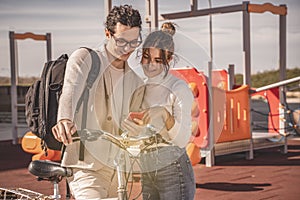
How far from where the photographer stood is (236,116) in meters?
7.36

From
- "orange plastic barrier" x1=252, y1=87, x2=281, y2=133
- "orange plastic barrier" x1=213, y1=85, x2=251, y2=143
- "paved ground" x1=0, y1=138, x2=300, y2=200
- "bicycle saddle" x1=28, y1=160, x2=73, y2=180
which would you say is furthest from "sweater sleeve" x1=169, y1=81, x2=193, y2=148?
"orange plastic barrier" x1=252, y1=87, x2=281, y2=133

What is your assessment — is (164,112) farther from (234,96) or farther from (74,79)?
(234,96)

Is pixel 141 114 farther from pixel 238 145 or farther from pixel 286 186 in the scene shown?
pixel 238 145

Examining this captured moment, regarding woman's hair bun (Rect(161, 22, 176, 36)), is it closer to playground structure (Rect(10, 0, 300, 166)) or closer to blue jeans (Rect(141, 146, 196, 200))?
blue jeans (Rect(141, 146, 196, 200))

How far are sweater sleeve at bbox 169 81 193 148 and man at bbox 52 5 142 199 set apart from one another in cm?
16

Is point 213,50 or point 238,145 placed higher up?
point 213,50

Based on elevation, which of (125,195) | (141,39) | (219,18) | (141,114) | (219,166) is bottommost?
(219,166)

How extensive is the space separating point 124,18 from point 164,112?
36cm

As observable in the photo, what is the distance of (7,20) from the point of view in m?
12.0

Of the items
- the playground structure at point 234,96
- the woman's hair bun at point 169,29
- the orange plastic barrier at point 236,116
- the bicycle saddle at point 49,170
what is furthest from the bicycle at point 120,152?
the orange plastic barrier at point 236,116

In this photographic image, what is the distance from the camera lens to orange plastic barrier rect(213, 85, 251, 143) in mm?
7215

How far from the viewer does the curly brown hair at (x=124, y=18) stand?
6.70 ft

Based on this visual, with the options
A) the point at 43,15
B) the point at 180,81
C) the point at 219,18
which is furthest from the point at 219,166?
the point at 43,15

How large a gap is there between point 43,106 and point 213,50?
6.96 m
